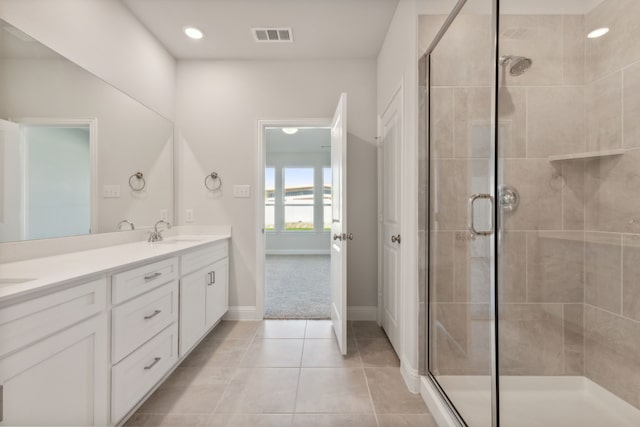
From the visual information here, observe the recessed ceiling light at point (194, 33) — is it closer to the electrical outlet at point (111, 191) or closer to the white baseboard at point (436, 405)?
the electrical outlet at point (111, 191)

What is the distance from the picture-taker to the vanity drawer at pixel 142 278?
4.57 ft

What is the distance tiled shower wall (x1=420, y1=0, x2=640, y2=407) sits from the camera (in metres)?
1.36

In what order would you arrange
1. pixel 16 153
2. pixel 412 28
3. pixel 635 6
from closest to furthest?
pixel 635 6
pixel 16 153
pixel 412 28

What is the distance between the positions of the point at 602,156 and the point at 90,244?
9.87 feet

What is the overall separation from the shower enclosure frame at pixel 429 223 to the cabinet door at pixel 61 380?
169cm

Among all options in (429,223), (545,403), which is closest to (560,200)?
(429,223)

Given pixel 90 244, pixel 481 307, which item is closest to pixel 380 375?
pixel 481 307

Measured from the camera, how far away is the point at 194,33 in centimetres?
258

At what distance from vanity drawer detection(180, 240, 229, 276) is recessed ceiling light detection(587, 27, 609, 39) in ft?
8.81

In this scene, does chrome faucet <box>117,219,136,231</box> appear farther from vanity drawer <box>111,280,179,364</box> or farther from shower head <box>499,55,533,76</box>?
shower head <box>499,55,533,76</box>

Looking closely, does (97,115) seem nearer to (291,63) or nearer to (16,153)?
(16,153)

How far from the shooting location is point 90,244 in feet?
6.22

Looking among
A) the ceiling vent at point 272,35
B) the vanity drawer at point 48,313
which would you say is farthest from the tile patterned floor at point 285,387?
the ceiling vent at point 272,35

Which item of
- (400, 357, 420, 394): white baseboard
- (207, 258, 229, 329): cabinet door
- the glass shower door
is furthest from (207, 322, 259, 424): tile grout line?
the glass shower door
